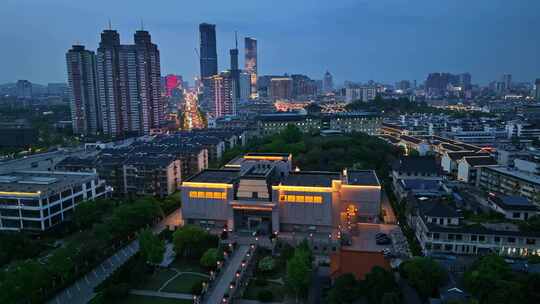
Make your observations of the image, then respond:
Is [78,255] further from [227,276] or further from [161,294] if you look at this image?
[227,276]

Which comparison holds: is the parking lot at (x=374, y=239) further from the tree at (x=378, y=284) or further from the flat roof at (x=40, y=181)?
the flat roof at (x=40, y=181)

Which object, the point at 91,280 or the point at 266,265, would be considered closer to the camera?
the point at 91,280

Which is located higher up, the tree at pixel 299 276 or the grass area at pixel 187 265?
the tree at pixel 299 276

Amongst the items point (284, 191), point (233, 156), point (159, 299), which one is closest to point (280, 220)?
point (284, 191)

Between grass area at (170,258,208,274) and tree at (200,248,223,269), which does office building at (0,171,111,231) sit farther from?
tree at (200,248,223,269)

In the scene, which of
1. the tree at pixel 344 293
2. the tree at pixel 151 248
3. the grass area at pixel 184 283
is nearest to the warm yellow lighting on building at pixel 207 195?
the tree at pixel 151 248

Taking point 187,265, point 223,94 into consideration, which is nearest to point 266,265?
point 187,265
